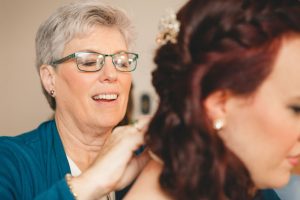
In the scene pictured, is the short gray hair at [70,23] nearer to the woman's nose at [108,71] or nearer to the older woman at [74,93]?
the older woman at [74,93]

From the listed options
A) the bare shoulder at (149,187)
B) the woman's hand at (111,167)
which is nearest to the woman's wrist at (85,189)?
the woman's hand at (111,167)

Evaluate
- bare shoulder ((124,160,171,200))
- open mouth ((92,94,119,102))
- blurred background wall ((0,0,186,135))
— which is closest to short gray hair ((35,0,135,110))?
open mouth ((92,94,119,102))


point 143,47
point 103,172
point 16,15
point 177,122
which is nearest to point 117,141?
point 103,172

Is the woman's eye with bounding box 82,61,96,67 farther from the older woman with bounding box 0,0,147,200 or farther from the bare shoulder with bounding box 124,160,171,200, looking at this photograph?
the bare shoulder with bounding box 124,160,171,200

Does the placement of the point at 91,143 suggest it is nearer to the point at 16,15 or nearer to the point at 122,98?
the point at 122,98

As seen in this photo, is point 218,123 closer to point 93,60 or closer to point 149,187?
point 149,187

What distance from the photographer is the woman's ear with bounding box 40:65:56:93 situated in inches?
60.5

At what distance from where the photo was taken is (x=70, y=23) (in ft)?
4.73

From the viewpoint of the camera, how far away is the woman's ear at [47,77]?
1.54 meters

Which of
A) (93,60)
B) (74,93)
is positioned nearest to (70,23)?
(93,60)

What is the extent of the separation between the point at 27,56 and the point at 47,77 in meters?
0.62

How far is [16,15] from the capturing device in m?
2.09

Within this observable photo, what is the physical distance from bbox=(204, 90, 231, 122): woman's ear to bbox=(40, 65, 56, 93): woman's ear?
897mm

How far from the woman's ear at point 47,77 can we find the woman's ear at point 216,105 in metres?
0.90
